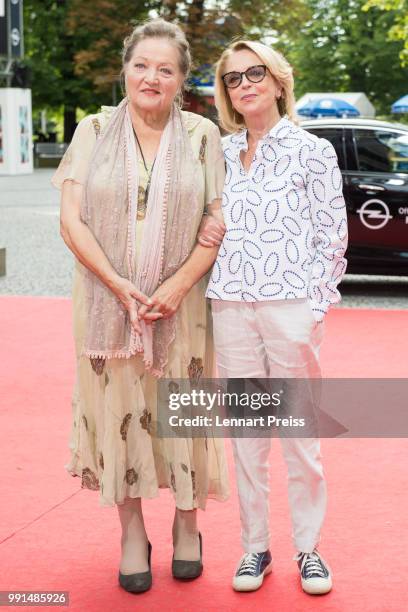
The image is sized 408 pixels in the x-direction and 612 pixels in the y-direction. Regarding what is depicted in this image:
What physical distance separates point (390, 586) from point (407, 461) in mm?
1633

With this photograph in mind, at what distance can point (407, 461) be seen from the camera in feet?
17.8

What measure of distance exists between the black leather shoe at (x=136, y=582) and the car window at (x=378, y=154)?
24.6ft

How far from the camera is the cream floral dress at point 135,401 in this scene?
3.69m

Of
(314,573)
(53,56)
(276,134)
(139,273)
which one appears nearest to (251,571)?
(314,573)

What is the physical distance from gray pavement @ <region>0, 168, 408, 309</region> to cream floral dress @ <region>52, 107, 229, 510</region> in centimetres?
679

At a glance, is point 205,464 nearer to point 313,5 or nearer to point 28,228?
point 28,228

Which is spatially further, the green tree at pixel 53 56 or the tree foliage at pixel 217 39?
the green tree at pixel 53 56

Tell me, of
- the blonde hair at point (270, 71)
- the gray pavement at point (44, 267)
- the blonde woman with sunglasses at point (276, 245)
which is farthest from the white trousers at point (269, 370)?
the gray pavement at point (44, 267)

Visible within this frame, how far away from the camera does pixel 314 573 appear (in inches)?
148

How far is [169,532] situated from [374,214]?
22.1 feet

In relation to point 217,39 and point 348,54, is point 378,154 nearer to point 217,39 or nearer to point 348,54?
point 217,39

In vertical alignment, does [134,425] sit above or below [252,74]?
below

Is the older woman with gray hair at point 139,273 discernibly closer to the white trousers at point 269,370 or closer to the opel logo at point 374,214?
the white trousers at point 269,370

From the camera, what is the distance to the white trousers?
3.58 metres
